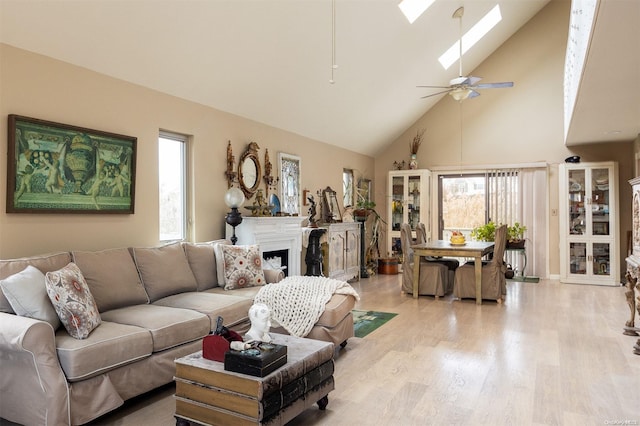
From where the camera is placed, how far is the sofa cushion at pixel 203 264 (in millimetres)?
4000

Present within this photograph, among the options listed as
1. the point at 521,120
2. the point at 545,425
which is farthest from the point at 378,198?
the point at 545,425

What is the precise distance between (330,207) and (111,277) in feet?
14.9

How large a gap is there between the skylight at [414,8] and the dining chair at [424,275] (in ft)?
9.09

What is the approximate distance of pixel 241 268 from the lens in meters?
4.12

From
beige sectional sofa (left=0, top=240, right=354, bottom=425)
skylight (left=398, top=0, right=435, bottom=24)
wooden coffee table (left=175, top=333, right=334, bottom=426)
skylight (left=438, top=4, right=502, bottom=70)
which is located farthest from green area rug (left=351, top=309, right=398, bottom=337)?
skylight (left=438, top=4, right=502, bottom=70)

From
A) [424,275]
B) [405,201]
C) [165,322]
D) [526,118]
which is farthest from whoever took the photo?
[405,201]

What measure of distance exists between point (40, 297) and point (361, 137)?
629cm

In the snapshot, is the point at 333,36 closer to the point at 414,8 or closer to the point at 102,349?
the point at 414,8

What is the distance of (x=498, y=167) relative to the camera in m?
8.22

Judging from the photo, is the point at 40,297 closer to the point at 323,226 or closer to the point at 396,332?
the point at 396,332

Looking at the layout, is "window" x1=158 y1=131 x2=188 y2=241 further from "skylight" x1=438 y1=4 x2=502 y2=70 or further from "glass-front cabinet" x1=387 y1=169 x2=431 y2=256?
"glass-front cabinet" x1=387 y1=169 x2=431 y2=256

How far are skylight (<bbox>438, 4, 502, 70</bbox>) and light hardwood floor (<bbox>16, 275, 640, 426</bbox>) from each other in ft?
13.6

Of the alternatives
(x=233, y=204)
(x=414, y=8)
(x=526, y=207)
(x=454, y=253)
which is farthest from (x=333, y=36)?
(x=526, y=207)

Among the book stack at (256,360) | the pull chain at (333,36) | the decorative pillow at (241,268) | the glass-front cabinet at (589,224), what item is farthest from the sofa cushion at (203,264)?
the glass-front cabinet at (589,224)
